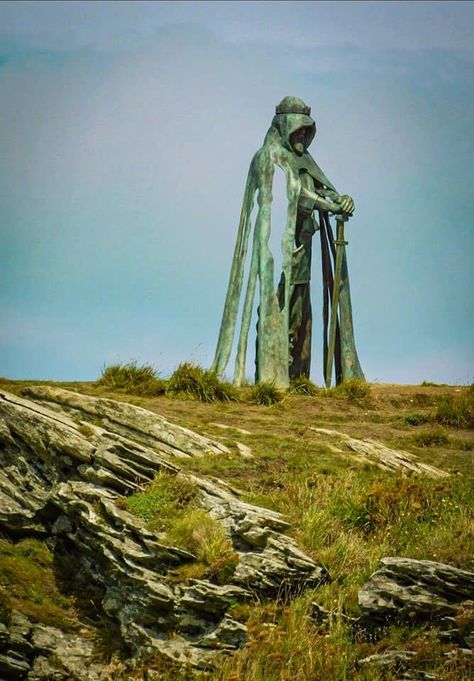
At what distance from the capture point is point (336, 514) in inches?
486

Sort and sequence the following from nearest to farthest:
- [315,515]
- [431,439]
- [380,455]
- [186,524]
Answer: [186,524] < [315,515] < [380,455] < [431,439]

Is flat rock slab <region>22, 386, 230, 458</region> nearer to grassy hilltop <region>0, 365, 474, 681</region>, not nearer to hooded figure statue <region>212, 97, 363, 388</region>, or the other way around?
grassy hilltop <region>0, 365, 474, 681</region>

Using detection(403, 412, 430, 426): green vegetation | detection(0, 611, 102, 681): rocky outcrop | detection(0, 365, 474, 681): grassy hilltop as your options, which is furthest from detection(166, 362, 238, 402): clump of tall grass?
detection(0, 611, 102, 681): rocky outcrop

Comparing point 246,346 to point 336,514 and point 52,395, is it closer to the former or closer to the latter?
point 52,395

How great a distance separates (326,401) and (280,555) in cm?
953

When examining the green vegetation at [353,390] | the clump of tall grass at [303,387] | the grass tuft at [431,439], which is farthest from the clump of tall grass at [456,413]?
the clump of tall grass at [303,387]

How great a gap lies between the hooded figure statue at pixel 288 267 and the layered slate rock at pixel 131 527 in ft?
24.6

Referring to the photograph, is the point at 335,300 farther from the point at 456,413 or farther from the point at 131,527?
the point at 131,527

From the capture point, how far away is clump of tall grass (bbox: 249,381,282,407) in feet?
64.2

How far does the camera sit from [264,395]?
19703mm

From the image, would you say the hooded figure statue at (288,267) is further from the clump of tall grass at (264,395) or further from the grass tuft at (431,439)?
the grass tuft at (431,439)

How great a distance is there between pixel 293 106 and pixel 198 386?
7.05 m

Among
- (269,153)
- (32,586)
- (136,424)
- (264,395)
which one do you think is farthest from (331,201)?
(32,586)

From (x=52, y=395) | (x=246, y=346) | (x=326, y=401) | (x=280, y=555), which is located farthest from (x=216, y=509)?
(x=246, y=346)
